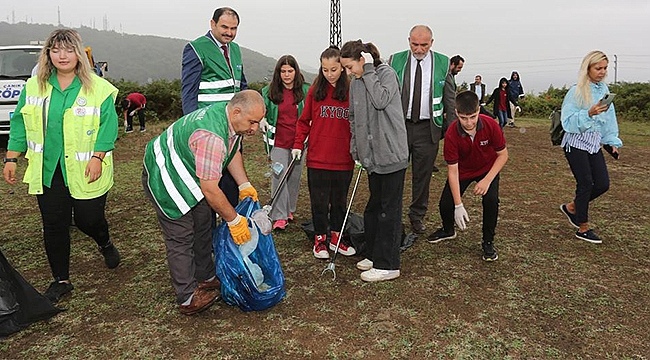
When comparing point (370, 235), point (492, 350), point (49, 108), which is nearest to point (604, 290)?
point (492, 350)

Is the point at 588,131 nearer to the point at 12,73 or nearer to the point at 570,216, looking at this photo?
the point at 570,216

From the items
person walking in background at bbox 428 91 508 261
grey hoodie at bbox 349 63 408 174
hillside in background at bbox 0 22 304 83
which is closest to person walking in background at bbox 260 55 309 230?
grey hoodie at bbox 349 63 408 174

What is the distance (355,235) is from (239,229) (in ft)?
4.84

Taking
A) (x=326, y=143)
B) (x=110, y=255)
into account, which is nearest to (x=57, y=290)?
(x=110, y=255)

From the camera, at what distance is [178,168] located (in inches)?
117

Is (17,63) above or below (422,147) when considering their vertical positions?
above

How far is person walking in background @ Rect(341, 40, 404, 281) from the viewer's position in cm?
350

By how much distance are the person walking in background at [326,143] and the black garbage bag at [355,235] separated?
0.24 feet

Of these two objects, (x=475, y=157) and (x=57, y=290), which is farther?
(x=475, y=157)

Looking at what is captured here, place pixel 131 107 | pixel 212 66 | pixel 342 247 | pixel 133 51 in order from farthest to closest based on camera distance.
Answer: pixel 133 51, pixel 131 107, pixel 342 247, pixel 212 66

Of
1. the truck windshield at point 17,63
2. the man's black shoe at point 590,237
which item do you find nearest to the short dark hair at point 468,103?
the man's black shoe at point 590,237

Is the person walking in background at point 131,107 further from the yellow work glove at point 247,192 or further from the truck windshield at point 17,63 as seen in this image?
the yellow work glove at point 247,192

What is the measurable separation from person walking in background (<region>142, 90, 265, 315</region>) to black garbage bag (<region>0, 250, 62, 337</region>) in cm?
79

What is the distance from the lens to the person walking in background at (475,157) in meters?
3.82
